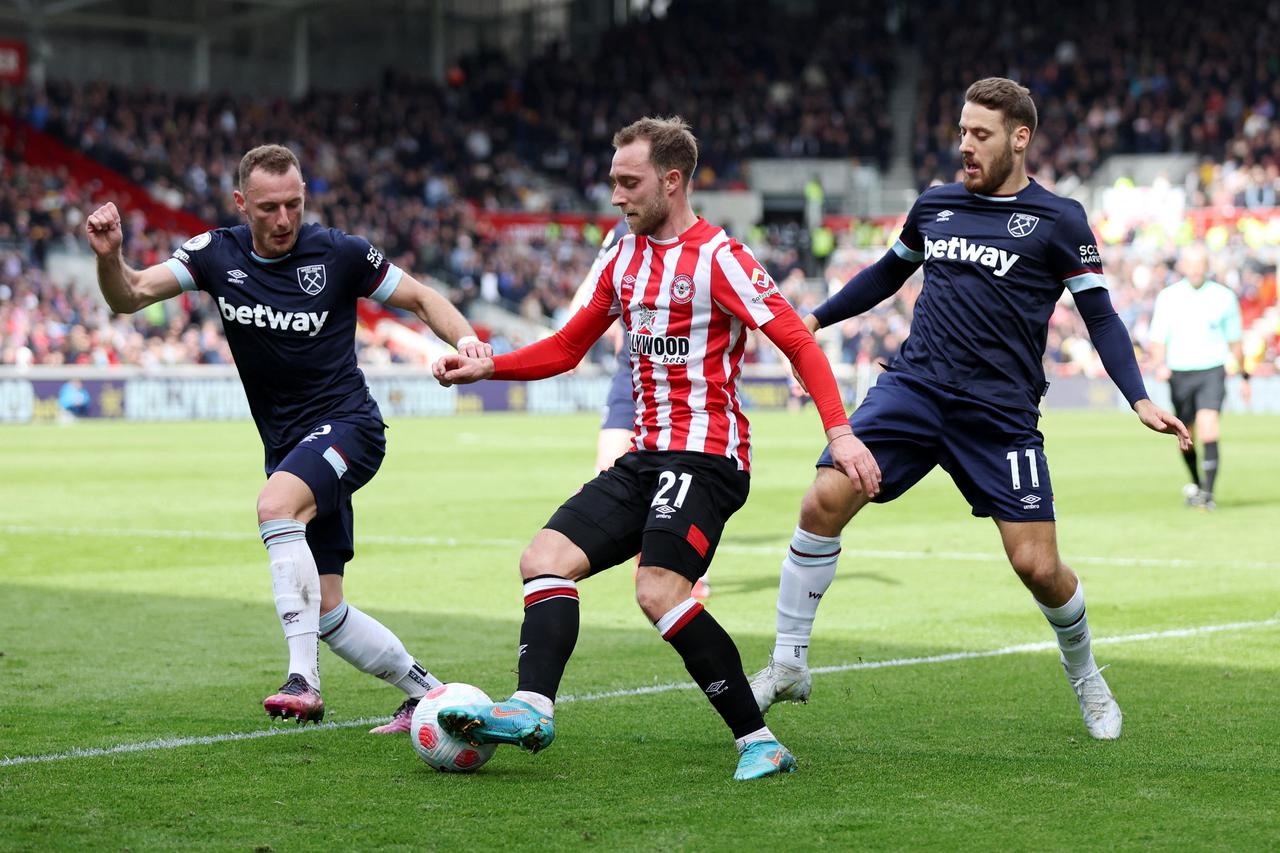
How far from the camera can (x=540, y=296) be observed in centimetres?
4500

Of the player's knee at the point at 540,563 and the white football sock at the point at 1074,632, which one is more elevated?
the player's knee at the point at 540,563

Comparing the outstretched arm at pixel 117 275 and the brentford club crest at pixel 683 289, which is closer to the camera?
the brentford club crest at pixel 683 289

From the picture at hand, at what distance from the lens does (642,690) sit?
7051mm

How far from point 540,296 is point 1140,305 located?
1529cm

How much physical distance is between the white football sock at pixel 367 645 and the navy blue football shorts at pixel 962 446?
1710 millimetres

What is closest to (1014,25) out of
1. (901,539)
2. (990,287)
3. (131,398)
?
(131,398)

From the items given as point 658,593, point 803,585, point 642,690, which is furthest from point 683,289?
point 642,690

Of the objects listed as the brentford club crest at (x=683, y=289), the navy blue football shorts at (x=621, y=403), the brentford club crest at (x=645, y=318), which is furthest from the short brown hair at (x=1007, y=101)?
the navy blue football shorts at (x=621, y=403)

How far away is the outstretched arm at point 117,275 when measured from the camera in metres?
6.01

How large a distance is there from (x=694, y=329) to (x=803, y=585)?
132cm

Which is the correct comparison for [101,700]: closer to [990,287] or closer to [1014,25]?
[990,287]

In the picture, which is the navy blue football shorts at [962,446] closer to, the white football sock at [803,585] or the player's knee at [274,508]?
the white football sock at [803,585]

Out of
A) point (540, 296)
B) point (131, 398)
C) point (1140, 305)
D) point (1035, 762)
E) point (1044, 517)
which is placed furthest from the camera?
point (540, 296)

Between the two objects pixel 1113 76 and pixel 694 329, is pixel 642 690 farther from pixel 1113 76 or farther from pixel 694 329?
pixel 1113 76
